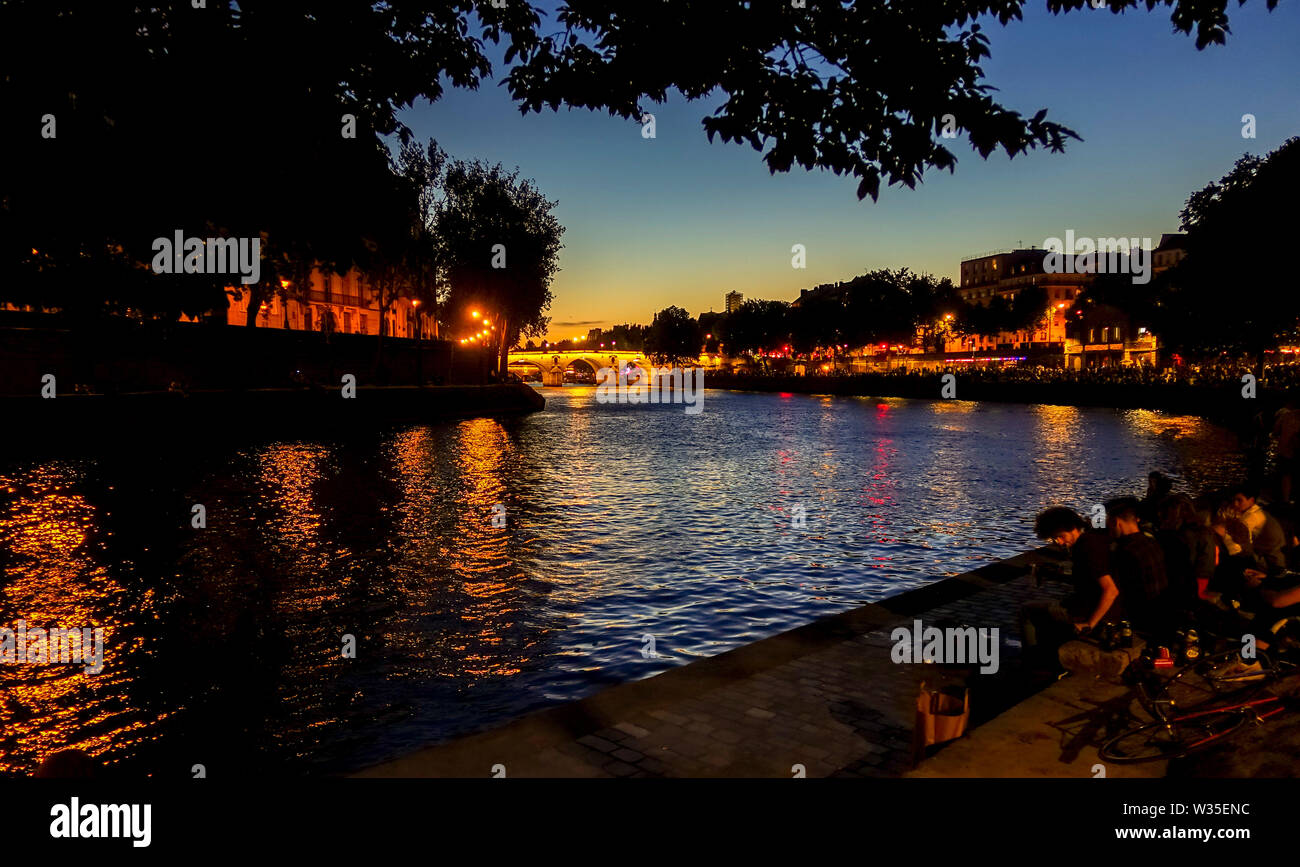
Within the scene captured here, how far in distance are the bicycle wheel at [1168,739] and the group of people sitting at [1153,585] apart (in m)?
1.09

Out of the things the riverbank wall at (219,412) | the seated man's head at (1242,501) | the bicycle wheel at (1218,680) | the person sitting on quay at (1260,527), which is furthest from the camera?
the riverbank wall at (219,412)

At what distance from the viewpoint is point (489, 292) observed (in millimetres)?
56625

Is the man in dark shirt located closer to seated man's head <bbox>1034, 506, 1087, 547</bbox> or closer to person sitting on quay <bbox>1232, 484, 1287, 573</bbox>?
seated man's head <bbox>1034, 506, 1087, 547</bbox>

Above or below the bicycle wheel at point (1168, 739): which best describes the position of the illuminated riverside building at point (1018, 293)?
above

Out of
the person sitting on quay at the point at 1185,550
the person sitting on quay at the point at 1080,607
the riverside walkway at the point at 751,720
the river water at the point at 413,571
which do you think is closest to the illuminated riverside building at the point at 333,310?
the river water at the point at 413,571

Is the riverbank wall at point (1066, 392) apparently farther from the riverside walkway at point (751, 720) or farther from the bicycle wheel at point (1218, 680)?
the riverside walkway at point (751, 720)

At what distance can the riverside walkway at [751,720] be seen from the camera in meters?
5.10

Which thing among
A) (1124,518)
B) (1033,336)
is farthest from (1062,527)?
(1033,336)

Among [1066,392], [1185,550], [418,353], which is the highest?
[418,353]

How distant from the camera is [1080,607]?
21.0ft

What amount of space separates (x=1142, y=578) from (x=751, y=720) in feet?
10.9

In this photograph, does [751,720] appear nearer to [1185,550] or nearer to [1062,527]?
[1062,527]

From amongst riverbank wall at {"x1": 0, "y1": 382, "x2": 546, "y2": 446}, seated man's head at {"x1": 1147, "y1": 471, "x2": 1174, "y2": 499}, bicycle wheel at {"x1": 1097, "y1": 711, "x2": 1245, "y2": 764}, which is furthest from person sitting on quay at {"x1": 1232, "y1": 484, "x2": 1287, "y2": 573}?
riverbank wall at {"x1": 0, "y1": 382, "x2": 546, "y2": 446}
